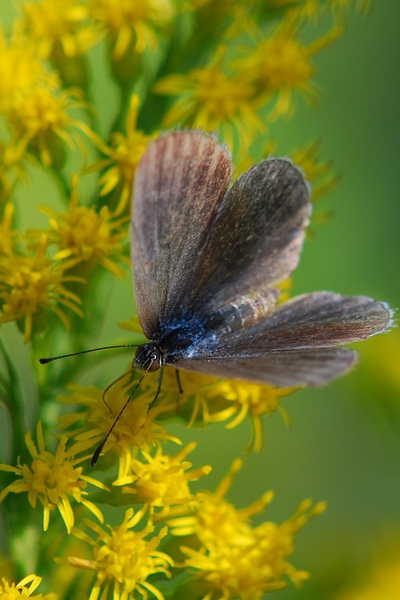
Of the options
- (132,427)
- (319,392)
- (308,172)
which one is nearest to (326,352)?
(132,427)

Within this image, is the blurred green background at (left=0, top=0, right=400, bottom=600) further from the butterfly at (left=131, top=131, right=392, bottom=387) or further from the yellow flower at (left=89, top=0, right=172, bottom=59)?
the yellow flower at (left=89, top=0, right=172, bottom=59)

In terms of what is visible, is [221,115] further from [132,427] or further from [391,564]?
[391,564]

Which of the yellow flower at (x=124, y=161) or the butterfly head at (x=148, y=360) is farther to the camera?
the yellow flower at (x=124, y=161)

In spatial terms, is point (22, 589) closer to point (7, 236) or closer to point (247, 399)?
point (247, 399)

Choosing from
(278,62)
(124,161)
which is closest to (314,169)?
(278,62)

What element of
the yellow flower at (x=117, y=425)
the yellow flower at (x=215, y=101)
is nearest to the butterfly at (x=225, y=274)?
the yellow flower at (x=117, y=425)

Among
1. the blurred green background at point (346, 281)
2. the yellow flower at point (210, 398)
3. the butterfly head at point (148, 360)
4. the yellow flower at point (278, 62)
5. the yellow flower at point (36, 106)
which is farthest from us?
the blurred green background at point (346, 281)

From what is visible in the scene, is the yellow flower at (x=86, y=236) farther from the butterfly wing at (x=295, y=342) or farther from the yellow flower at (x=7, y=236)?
the butterfly wing at (x=295, y=342)
